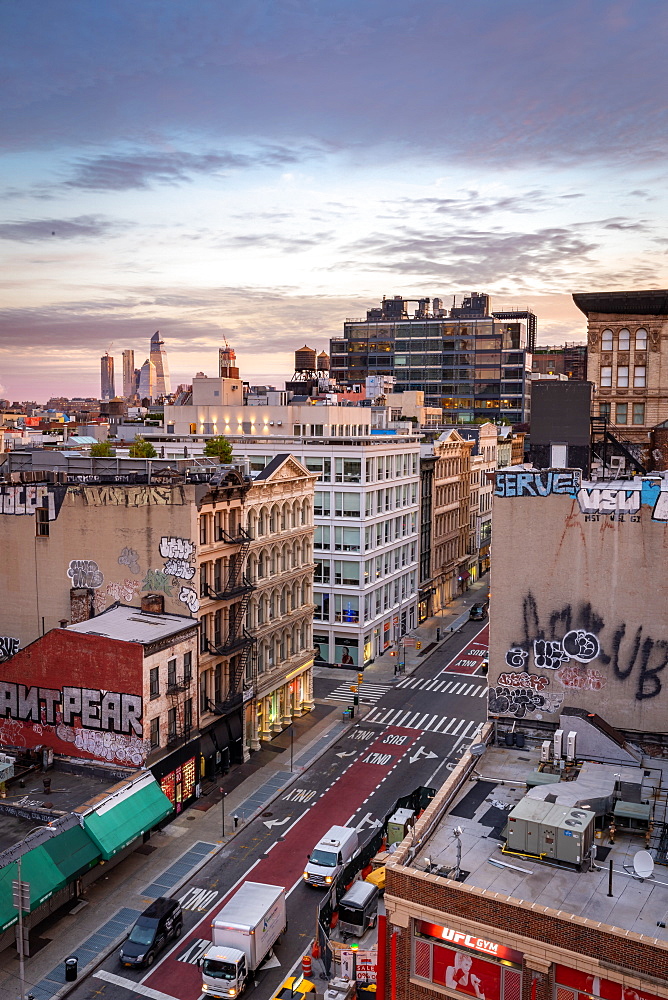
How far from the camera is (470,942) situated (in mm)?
24641

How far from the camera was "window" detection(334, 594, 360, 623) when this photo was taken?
8300 centimetres

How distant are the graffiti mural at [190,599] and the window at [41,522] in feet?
34.0

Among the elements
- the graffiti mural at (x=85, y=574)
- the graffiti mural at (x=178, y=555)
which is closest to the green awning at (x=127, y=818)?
the graffiti mural at (x=178, y=555)

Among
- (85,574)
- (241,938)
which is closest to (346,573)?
(85,574)

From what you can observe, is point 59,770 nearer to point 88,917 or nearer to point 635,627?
point 88,917

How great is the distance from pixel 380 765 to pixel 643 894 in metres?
36.3

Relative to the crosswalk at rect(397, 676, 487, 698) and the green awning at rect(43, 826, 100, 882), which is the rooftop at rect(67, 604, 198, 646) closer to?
the green awning at rect(43, 826, 100, 882)

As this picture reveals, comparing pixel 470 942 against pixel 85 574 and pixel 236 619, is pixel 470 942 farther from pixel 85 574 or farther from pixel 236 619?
pixel 85 574

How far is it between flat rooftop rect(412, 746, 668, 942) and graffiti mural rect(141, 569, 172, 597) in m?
26.6

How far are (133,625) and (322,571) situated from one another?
34.6 meters

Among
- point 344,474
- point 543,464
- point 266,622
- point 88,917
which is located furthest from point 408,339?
point 88,917

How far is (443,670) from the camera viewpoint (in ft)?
277

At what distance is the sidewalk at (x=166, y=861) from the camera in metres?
37.3

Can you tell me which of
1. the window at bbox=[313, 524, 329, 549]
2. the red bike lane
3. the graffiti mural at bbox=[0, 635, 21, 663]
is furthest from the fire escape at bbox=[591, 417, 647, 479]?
the graffiti mural at bbox=[0, 635, 21, 663]
